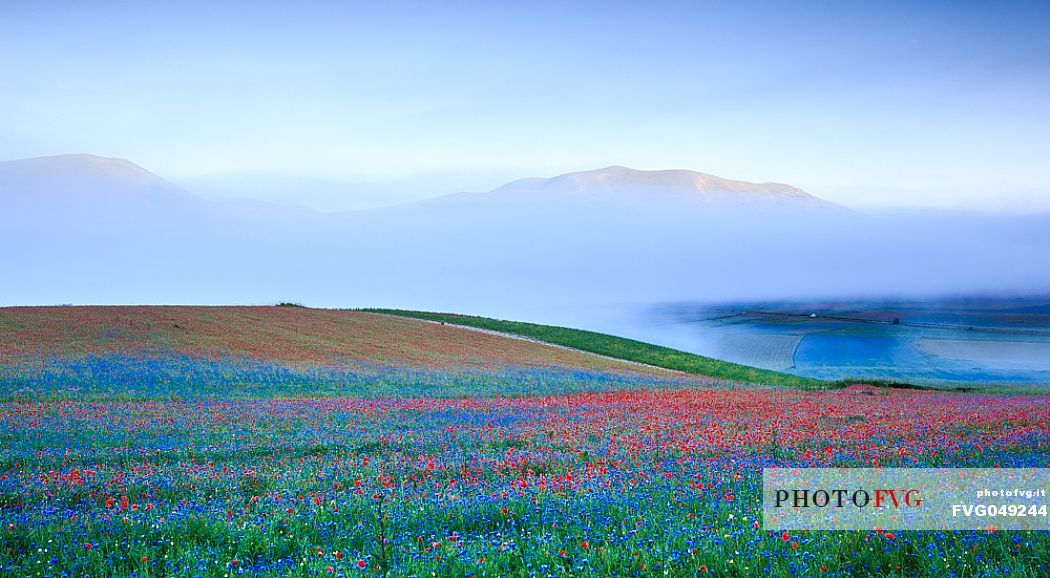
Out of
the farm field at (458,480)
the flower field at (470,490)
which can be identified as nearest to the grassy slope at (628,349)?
the farm field at (458,480)

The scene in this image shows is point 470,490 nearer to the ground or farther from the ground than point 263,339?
farther from the ground

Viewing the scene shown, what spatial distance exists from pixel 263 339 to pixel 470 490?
3749cm

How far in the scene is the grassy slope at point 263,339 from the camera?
36.1 metres

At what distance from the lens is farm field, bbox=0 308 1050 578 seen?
600cm

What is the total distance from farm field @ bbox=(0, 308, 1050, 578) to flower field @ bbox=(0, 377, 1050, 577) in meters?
0.04

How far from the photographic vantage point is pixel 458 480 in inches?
376

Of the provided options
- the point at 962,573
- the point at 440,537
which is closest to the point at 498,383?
the point at 440,537

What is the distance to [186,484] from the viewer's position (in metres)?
9.63

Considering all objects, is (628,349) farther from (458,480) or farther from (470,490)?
(470,490)

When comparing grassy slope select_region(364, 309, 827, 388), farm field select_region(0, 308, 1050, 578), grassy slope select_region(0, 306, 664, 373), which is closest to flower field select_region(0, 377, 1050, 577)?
farm field select_region(0, 308, 1050, 578)

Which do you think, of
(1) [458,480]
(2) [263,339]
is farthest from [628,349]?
(1) [458,480]

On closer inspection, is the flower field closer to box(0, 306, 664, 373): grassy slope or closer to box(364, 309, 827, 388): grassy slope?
box(0, 306, 664, 373): grassy slope

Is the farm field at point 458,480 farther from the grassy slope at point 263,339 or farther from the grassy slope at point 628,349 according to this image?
the grassy slope at point 628,349

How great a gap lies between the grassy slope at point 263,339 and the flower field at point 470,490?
61.9 feet
